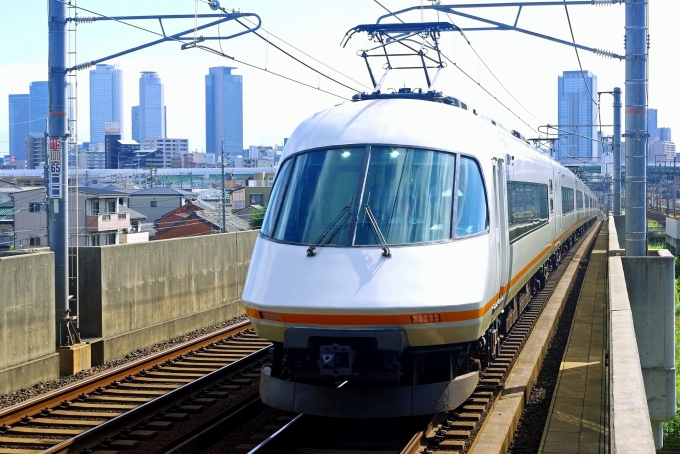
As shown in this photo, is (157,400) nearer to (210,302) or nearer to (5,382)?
(5,382)

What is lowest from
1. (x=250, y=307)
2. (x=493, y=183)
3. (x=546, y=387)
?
(x=546, y=387)

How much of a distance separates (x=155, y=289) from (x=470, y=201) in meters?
6.90

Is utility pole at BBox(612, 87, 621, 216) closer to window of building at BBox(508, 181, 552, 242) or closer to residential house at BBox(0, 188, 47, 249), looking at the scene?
window of building at BBox(508, 181, 552, 242)

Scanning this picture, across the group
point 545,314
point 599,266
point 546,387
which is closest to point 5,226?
point 599,266

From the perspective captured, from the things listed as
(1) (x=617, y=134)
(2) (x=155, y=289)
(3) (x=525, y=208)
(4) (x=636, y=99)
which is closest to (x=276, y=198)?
(3) (x=525, y=208)

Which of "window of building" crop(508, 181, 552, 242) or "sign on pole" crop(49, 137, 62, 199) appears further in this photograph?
"sign on pole" crop(49, 137, 62, 199)

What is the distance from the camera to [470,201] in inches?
335

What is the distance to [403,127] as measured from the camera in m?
8.59

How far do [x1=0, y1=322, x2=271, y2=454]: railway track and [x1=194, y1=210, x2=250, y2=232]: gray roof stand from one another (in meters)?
30.5

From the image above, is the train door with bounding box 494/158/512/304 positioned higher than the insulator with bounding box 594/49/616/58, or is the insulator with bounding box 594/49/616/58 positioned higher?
the insulator with bounding box 594/49/616/58

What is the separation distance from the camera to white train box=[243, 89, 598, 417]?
295 inches

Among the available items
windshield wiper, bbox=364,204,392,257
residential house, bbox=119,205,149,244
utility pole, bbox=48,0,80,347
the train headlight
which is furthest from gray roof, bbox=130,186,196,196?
the train headlight

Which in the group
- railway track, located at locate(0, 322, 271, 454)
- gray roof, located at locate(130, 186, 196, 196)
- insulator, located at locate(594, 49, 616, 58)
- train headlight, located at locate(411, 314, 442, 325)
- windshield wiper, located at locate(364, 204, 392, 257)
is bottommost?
railway track, located at locate(0, 322, 271, 454)

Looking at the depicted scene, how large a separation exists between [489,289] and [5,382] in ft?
18.3
